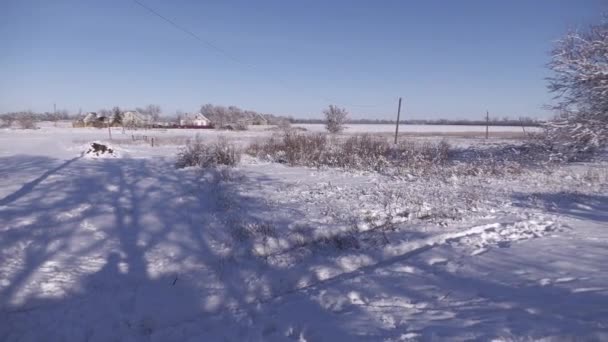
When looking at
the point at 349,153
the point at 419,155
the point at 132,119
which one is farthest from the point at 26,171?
the point at 132,119

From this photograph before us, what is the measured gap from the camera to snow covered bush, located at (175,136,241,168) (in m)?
16.2

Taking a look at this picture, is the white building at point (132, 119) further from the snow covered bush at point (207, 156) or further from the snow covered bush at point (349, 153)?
the snow covered bush at point (207, 156)

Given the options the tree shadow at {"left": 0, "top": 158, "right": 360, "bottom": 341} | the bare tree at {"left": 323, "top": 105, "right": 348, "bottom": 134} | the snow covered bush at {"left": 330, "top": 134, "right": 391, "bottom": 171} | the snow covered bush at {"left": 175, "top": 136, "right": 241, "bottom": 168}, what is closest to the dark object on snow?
the snow covered bush at {"left": 175, "top": 136, "right": 241, "bottom": 168}

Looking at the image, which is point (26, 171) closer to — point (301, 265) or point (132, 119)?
point (301, 265)

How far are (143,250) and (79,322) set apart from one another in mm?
2154

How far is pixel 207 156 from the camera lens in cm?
1645

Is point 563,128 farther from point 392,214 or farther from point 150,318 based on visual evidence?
point 150,318

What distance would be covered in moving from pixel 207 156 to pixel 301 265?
12.0m

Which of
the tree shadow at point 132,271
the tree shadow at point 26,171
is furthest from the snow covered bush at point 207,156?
the tree shadow at point 132,271

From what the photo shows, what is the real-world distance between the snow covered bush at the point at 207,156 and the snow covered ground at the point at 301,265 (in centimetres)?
579

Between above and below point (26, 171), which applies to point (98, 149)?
above

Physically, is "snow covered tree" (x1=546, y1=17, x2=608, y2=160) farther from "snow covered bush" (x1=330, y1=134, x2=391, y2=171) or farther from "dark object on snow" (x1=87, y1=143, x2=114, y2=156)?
"dark object on snow" (x1=87, y1=143, x2=114, y2=156)

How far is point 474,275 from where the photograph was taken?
4.75 metres

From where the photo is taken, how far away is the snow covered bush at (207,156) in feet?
53.1
